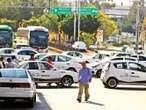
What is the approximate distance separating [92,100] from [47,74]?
6043 millimetres

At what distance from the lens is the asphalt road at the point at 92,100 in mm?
19703

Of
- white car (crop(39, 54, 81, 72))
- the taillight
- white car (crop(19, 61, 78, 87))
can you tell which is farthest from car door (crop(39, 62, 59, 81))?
the taillight

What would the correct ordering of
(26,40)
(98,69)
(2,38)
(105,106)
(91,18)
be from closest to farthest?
1. (105,106)
2. (98,69)
3. (2,38)
4. (26,40)
5. (91,18)

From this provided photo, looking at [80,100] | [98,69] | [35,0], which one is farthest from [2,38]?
[35,0]

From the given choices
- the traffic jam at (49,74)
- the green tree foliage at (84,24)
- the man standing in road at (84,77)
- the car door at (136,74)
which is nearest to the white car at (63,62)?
the traffic jam at (49,74)

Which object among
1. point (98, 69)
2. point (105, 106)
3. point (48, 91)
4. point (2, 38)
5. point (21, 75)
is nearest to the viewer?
point (21, 75)

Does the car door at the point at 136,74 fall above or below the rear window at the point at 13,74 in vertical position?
below

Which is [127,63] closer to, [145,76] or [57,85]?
[145,76]

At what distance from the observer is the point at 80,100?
21.6 m

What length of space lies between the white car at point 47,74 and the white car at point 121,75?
1827 mm

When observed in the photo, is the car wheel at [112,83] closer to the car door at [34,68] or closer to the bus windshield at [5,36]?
the car door at [34,68]

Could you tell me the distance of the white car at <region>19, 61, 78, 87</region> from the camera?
28.2 meters

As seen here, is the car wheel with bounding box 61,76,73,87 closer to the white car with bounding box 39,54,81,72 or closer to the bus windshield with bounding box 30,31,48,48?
the white car with bounding box 39,54,81,72

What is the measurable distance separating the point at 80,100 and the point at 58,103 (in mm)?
956
